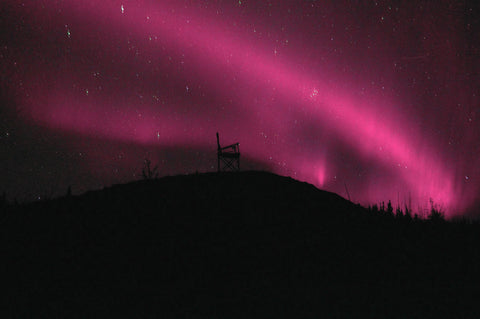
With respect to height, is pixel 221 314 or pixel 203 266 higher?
pixel 203 266

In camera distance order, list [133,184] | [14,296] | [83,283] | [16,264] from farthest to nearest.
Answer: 1. [133,184]
2. [16,264]
3. [83,283]
4. [14,296]

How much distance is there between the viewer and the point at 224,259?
11.4 meters

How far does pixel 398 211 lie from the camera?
63.9ft

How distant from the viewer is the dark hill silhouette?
874cm

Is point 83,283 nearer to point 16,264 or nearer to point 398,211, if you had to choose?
point 16,264

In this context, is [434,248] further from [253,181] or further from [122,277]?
[122,277]

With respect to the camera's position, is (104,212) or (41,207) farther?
(41,207)

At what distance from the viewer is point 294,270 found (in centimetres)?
1097

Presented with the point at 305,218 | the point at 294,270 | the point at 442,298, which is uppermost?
the point at 305,218

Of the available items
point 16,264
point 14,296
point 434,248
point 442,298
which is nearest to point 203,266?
point 14,296

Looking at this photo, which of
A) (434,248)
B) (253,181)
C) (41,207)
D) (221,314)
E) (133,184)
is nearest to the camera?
(221,314)

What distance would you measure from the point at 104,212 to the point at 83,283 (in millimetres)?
5163

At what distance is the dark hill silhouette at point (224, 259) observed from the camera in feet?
28.7

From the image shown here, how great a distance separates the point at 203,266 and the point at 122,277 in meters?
2.52
